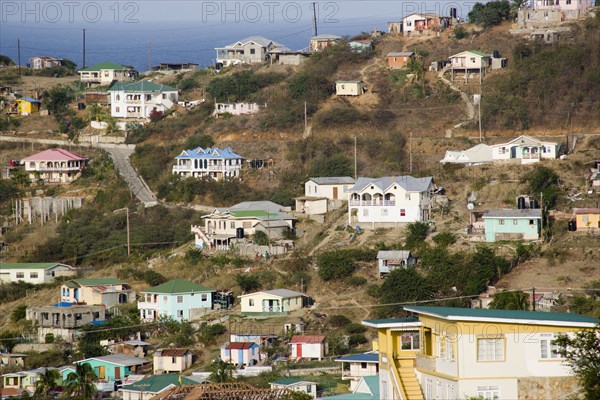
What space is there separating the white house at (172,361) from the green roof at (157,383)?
129 inches

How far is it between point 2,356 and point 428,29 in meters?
36.6

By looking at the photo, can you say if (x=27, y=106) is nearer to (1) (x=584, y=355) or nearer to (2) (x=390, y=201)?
(2) (x=390, y=201)

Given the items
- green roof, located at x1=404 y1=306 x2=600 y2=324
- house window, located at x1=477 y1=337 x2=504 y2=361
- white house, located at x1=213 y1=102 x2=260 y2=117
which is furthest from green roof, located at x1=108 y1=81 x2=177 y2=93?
house window, located at x1=477 y1=337 x2=504 y2=361

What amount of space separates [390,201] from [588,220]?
26.7 feet

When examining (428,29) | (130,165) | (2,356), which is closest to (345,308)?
(2,356)

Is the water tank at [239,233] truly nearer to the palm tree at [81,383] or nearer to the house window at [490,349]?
the palm tree at [81,383]

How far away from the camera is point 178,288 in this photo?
5053 cm

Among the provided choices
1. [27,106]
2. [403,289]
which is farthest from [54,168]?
[403,289]

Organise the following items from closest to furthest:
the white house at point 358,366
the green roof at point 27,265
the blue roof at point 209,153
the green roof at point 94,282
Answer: the white house at point 358,366 < the green roof at point 94,282 < the green roof at point 27,265 < the blue roof at point 209,153

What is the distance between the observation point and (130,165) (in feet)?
227

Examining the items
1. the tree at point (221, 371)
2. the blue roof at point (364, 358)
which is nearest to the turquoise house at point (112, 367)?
the tree at point (221, 371)

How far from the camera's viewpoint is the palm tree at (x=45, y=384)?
40094 mm

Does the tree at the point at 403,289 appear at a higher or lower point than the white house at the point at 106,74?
lower

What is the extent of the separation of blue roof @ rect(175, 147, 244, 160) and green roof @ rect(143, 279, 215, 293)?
585 inches
